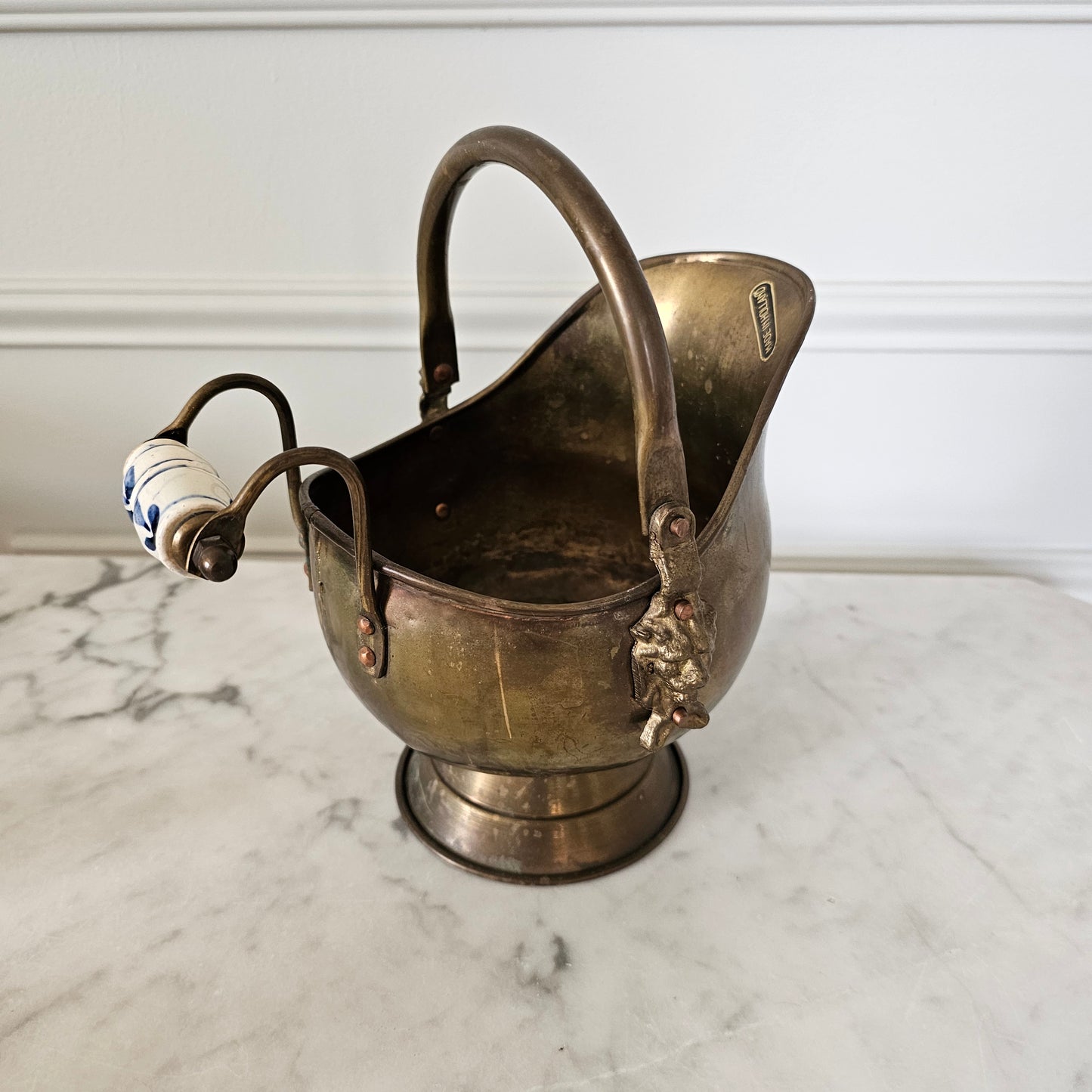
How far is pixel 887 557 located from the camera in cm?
107

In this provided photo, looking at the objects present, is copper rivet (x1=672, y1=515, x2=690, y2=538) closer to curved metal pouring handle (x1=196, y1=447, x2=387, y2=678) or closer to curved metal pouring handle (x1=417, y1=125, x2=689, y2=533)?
curved metal pouring handle (x1=417, y1=125, x2=689, y2=533)

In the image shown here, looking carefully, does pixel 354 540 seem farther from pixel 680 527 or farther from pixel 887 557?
pixel 887 557

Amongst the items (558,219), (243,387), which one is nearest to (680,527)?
(243,387)

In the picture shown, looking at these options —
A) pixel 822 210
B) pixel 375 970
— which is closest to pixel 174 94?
pixel 822 210

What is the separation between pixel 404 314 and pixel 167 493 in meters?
0.54

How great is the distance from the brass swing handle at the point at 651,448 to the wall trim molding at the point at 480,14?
35 centimetres

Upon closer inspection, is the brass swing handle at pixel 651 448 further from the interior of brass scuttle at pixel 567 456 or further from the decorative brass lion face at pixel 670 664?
the interior of brass scuttle at pixel 567 456

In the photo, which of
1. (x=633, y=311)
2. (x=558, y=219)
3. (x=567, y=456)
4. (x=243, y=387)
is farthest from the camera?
(x=558, y=219)

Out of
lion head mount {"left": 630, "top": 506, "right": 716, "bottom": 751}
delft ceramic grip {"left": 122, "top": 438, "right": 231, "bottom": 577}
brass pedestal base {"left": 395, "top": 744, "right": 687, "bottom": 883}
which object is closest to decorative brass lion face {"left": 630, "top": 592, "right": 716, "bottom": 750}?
lion head mount {"left": 630, "top": 506, "right": 716, "bottom": 751}

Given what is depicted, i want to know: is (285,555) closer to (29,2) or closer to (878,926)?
(29,2)

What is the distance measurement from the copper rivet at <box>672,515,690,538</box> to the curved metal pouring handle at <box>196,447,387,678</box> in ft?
0.53

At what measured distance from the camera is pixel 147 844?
2.11 feet

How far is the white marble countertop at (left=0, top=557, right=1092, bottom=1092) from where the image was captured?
507 mm

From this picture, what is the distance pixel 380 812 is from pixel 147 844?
0.16m
